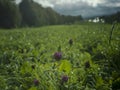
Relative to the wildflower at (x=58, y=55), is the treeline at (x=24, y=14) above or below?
above

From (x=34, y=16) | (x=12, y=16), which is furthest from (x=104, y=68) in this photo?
(x=34, y=16)

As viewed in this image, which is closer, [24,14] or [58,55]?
[58,55]

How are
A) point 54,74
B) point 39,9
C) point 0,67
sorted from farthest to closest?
point 39,9 < point 0,67 < point 54,74

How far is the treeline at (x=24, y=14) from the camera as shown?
3719 centimetres

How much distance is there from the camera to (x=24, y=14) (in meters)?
48.0

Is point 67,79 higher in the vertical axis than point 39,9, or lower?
lower

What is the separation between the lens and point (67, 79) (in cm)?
265

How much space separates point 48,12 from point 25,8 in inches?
340

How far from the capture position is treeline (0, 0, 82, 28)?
37.2m

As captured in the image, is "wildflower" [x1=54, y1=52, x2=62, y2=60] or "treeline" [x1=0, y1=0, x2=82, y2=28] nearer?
"wildflower" [x1=54, y1=52, x2=62, y2=60]

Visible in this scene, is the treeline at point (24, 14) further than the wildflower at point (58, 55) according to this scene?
Yes

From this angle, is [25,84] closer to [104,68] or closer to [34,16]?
[104,68]

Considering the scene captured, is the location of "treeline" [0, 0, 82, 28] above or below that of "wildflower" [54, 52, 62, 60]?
above

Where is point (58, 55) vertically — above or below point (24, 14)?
below
